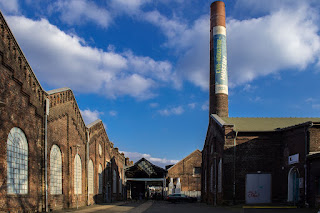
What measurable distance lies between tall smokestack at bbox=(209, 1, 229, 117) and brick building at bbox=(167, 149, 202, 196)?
51.9ft

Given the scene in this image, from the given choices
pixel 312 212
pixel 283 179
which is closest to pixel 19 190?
pixel 312 212

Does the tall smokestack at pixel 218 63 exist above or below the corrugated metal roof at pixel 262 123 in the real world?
above

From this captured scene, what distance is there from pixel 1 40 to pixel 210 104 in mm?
24321

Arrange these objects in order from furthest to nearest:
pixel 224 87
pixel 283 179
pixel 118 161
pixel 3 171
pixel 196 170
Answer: pixel 196 170 < pixel 118 161 < pixel 224 87 < pixel 283 179 < pixel 3 171

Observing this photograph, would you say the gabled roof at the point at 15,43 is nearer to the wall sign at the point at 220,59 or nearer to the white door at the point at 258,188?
the white door at the point at 258,188

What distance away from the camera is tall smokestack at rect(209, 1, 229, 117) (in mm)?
34312

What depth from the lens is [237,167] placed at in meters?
24.7

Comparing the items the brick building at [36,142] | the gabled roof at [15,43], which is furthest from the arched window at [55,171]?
the gabled roof at [15,43]

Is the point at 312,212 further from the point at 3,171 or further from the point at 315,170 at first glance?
the point at 3,171

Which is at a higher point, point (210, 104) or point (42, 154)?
point (210, 104)

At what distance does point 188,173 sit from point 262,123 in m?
23.3

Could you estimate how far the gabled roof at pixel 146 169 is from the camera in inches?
1935

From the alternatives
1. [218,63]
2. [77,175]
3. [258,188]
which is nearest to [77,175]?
[77,175]

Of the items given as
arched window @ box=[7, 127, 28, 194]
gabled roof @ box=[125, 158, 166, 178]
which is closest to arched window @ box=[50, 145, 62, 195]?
arched window @ box=[7, 127, 28, 194]
